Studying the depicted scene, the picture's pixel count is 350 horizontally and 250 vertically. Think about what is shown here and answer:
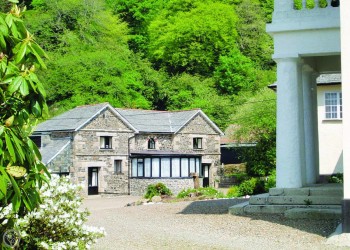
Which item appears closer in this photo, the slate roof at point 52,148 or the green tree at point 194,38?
the slate roof at point 52,148

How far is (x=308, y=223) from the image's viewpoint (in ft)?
40.9

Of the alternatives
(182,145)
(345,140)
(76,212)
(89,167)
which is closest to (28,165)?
(76,212)

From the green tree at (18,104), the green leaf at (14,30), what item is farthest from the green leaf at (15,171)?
the green leaf at (14,30)

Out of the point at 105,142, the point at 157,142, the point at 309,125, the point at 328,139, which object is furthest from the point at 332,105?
the point at 105,142

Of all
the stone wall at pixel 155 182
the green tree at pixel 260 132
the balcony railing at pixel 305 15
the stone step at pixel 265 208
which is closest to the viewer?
the stone step at pixel 265 208

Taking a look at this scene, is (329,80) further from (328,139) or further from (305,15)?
(305,15)

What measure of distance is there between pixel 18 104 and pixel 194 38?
68.4 metres

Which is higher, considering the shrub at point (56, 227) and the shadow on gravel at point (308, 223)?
the shrub at point (56, 227)

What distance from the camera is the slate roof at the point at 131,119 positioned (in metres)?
45.6

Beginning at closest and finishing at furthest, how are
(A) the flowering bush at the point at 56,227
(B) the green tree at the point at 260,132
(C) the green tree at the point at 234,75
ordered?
(A) the flowering bush at the point at 56,227 → (B) the green tree at the point at 260,132 → (C) the green tree at the point at 234,75

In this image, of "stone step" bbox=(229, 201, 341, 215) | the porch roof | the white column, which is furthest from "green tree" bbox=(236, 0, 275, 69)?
the white column

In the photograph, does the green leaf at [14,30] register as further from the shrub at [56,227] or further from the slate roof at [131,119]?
the slate roof at [131,119]

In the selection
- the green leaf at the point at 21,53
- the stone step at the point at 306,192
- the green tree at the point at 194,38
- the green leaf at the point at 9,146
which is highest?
the green tree at the point at 194,38

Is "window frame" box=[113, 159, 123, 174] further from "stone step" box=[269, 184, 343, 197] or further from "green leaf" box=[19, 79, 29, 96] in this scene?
"green leaf" box=[19, 79, 29, 96]
